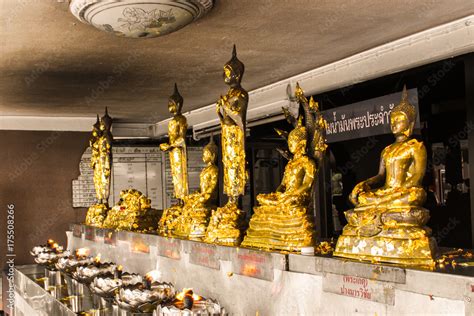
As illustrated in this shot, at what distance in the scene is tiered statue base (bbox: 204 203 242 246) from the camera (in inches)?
110

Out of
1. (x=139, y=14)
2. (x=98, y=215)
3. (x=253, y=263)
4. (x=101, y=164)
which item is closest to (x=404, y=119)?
(x=253, y=263)

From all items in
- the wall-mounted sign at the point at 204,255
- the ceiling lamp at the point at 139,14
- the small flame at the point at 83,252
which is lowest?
the small flame at the point at 83,252

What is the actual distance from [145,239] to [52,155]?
4311mm

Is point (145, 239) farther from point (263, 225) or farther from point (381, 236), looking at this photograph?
point (381, 236)

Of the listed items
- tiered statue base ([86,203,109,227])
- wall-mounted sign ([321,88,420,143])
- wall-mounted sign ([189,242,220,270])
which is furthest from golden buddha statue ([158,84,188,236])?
wall-mounted sign ([321,88,420,143])

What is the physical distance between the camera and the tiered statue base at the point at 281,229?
2.34 metres

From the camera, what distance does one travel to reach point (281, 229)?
2428 mm

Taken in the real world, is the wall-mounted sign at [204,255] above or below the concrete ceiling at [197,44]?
below

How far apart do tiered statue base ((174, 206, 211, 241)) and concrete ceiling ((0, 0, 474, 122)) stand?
108 cm

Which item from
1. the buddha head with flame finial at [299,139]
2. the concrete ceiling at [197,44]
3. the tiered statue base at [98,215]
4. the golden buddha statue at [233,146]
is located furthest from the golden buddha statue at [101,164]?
the buddha head with flame finial at [299,139]

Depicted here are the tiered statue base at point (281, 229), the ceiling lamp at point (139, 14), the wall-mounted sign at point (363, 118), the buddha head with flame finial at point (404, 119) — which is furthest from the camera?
the wall-mounted sign at point (363, 118)

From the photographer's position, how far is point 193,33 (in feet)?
11.7

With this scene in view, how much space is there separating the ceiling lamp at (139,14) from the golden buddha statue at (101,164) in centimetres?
227

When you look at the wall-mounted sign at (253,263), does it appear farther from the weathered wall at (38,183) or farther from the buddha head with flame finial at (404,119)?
the weathered wall at (38,183)
